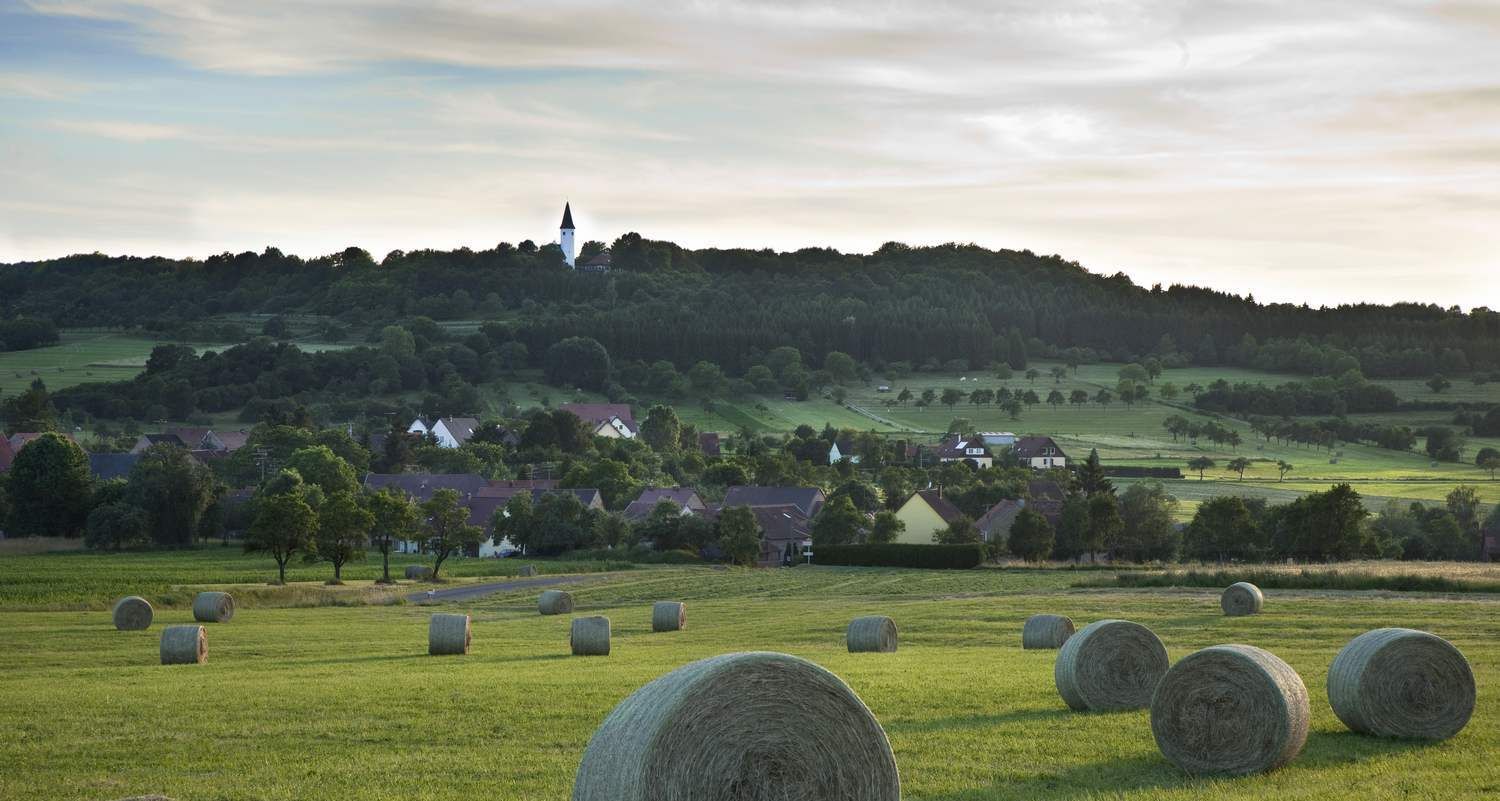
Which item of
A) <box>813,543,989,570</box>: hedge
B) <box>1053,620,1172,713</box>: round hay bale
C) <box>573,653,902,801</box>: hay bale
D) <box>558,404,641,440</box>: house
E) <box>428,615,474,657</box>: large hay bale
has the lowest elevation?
<box>813,543,989,570</box>: hedge

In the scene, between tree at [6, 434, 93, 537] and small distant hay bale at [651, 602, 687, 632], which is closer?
small distant hay bale at [651, 602, 687, 632]

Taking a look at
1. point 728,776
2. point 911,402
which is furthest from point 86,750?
point 911,402

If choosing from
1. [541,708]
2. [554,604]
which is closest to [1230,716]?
[541,708]

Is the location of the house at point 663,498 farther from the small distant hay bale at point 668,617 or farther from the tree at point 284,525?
the small distant hay bale at point 668,617

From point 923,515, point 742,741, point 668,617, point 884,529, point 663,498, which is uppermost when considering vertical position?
point 742,741

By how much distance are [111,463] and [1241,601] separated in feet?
331

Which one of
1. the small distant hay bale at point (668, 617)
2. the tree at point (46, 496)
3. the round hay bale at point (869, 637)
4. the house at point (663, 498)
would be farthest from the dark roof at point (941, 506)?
the round hay bale at point (869, 637)

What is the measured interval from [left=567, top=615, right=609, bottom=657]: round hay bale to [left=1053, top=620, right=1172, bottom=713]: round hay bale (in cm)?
1181

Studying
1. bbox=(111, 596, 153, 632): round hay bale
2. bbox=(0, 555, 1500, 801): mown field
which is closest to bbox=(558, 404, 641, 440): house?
bbox=(111, 596, 153, 632): round hay bale

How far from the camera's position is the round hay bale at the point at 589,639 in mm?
29938

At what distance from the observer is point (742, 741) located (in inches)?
453

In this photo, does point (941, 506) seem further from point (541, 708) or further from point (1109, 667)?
point (541, 708)

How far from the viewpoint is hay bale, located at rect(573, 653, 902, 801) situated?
11234 millimetres

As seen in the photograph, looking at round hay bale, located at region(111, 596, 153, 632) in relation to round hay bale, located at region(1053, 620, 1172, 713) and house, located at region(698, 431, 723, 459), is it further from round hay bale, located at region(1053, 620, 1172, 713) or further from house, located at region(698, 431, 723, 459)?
house, located at region(698, 431, 723, 459)
